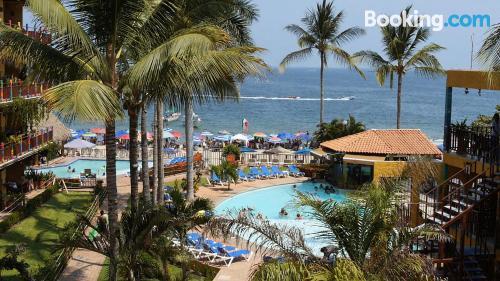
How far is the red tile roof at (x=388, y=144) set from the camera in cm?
3219

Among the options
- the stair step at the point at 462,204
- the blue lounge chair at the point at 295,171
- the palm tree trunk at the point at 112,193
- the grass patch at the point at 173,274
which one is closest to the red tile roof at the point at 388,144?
the blue lounge chair at the point at 295,171

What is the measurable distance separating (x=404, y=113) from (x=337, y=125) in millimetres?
90174

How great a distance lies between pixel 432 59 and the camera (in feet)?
113

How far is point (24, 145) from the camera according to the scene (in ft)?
87.2

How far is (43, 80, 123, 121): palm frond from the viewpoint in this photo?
10.4 metres

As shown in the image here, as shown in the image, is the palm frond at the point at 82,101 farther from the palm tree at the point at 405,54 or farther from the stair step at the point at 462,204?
the palm tree at the point at 405,54

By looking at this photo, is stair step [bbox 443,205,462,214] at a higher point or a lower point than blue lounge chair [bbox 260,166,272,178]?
higher

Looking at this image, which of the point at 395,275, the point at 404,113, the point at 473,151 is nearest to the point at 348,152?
the point at 473,151

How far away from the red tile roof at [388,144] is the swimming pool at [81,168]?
14.2 m

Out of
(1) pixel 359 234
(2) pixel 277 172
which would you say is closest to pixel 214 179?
(2) pixel 277 172

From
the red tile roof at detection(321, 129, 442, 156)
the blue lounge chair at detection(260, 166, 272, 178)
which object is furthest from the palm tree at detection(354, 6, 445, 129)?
the blue lounge chair at detection(260, 166, 272, 178)

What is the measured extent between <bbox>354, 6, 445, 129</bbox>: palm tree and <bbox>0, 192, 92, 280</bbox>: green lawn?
18980mm

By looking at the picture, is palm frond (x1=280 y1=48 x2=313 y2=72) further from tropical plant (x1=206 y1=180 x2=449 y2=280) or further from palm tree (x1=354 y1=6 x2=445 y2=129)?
tropical plant (x1=206 y1=180 x2=449 y2=280)

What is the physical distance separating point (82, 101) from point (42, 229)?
1212cm
